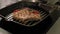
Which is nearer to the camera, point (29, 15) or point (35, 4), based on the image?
point (29, 15)

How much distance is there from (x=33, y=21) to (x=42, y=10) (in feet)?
0.60

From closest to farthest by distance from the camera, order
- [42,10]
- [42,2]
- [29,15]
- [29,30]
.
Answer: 1. [29,30]
2. [29,15]
3. [42,10]
4. [42,2]

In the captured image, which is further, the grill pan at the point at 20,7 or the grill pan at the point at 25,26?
the grill pan at the point at 20,7

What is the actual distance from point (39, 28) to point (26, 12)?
178 mm

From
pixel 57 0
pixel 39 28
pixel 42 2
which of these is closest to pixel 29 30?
pixel 39 28

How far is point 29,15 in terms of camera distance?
81cm

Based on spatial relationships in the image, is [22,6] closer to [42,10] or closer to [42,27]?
[42,10]

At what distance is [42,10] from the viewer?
36.2 inches

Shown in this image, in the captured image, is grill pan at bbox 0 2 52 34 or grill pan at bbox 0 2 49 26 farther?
grill pan at bbox 0 2 49 26

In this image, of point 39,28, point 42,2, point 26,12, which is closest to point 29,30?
point 39,28

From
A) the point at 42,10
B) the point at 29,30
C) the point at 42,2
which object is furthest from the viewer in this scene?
the point at 42,2

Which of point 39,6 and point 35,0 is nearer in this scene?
point 39,6

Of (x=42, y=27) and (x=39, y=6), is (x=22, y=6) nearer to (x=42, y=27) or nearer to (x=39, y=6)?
(x=39, y=6)

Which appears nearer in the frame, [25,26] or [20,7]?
[25,26]
